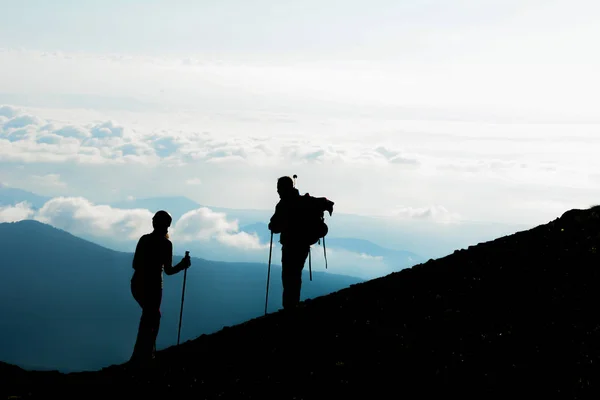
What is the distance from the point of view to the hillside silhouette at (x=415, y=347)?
13.0m

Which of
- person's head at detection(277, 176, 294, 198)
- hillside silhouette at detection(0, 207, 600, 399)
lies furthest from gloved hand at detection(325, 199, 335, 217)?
hillside silhouette at detection(0, 207, 600, 399)

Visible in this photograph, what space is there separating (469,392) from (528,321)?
4356mm

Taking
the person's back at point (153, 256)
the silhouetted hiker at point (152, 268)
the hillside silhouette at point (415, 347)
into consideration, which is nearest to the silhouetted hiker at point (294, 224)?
the hillside silhouette at point (415, 347)

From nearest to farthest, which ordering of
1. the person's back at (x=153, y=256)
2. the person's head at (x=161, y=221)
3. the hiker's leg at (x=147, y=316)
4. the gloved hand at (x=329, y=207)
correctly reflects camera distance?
Result: the person's head at (x=161, y=221)
the person's back at (x=153, y=256)
the hiker's leg at (x=147, y=316)
the gloved hand at (x=329, y=207)

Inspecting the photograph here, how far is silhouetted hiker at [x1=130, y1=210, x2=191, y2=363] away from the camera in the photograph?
15.8 metres

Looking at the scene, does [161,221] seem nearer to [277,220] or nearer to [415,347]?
[277,220]

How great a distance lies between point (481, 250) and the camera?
25172mm

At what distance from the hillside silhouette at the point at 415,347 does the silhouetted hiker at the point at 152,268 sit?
1.17 meters

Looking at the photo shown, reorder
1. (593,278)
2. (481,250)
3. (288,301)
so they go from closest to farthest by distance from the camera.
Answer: (593,278) < (288,301) < (481,250)

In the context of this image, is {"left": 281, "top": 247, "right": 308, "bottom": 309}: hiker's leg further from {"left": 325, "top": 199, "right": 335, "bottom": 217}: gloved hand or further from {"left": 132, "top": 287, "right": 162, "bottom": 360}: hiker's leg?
{"left": 132, "top": 287, "right": 162, "bottom": 360}: hiker's leg

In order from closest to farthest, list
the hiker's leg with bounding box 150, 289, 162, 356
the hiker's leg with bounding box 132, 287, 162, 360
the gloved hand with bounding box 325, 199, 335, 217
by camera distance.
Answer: the hiker's leg with bounding box 132, 287, 162, 360 → the hiker's leg with bounding box 150, 289, 162, 356 → the gloved hand with bounding box 325, 199, 335, 217

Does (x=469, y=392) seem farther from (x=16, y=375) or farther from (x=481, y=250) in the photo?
(x=481, y=250)

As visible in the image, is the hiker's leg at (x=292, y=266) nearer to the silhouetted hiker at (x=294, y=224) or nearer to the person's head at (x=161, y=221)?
the silhouetted hiker at (x=294, y=224)

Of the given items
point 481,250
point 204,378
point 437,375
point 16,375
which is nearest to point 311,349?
point 204,378
